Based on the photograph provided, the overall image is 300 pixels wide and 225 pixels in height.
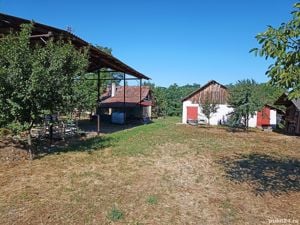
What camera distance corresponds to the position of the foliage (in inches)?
404

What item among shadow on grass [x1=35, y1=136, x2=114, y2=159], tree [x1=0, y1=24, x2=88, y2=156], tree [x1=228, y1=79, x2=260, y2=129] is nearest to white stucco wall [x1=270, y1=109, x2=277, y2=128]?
tree [x1=228, y1=79, x2=260, y2=129]

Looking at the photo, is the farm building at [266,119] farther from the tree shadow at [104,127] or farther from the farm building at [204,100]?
the tree shadow at [104,127]

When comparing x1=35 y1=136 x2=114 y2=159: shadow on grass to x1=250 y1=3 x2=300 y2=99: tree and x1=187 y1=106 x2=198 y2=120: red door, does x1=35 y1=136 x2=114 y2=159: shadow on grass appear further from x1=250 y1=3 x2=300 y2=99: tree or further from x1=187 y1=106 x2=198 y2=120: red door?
x1=187 y1=106 x2=198 y2=120: red door

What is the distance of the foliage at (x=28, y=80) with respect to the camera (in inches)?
404

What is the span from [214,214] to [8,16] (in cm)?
1158

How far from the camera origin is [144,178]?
373 inches

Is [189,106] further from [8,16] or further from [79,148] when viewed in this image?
[8,16]

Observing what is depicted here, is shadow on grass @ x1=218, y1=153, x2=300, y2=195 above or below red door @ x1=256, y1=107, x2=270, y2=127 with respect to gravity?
below

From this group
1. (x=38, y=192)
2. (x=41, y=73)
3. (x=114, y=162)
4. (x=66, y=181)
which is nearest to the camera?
(x=38, y=192)

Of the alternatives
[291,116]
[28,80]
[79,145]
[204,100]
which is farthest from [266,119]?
[28,80]

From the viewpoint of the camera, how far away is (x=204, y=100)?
34438 mm

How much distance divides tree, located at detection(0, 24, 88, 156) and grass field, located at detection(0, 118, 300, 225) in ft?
5.97

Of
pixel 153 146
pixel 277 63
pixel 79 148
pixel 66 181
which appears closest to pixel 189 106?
pixel 153 146

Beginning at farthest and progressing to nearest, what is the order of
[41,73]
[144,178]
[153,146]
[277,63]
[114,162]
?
[153,146] → [114,162] → [41,73] → [144,178] → [277,63]
